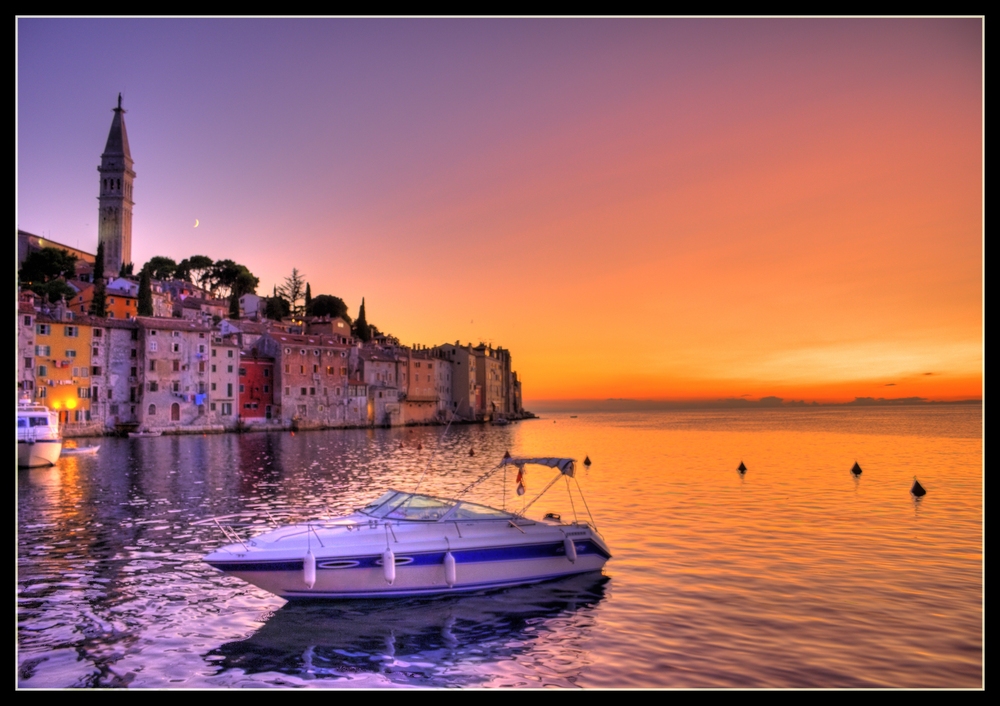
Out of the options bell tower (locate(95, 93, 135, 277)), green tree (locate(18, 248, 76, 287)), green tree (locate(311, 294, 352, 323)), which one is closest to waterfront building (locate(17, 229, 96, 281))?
green tree (locate(18, 248, 76, 287))

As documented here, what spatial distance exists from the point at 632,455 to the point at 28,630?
5022 centimetres

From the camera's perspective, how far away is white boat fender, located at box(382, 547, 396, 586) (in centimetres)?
1386

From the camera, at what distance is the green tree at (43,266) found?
8956cm

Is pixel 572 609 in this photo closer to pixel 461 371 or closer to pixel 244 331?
pixel 244 331

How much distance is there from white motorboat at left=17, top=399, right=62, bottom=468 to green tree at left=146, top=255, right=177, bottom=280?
76451 mm

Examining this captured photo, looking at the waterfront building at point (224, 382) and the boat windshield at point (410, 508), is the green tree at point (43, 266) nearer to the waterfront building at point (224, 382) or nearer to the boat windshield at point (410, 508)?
the waterfront building at point (224, 382)

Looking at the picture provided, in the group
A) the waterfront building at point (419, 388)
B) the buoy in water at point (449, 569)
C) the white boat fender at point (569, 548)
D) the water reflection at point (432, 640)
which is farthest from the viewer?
the waterfront building at point (419, 388)

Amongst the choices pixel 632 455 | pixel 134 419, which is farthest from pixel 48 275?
pixel 632 455

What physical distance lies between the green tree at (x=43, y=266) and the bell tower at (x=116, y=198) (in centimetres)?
2441

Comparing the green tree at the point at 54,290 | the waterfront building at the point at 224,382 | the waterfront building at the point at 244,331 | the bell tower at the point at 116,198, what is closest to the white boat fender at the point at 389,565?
the waterfront building at the point at 224,382

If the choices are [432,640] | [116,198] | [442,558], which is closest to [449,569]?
[442,558]
